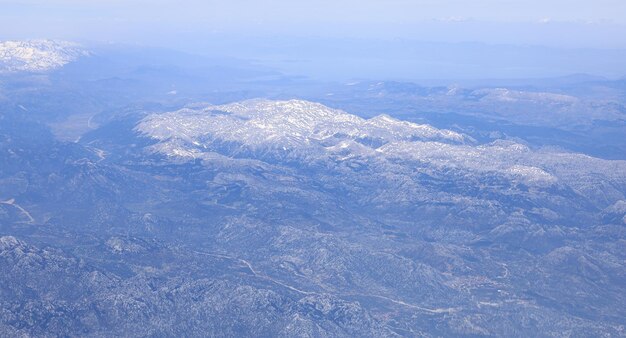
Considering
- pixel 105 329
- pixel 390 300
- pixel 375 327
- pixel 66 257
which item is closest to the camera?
pixel 105 329

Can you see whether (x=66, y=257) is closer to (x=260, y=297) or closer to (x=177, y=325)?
(x=177, y=325)

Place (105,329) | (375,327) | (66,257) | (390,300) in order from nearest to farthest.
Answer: (105,329) < (375,327) < (66,257) < (390,300)

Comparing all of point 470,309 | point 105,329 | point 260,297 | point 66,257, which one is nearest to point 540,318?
point 470,309

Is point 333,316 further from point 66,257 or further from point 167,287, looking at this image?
point 66,257

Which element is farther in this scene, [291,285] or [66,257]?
[291,285]

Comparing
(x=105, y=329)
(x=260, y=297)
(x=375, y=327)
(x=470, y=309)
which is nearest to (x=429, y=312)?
(x=470, y=309)

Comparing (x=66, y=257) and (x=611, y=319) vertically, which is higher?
(x=66, y=257)

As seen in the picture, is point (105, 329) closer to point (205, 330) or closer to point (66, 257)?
point (205, 330)

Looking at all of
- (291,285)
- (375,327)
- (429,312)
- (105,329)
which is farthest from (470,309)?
(105,329)

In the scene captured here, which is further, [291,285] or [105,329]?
[291,285]
